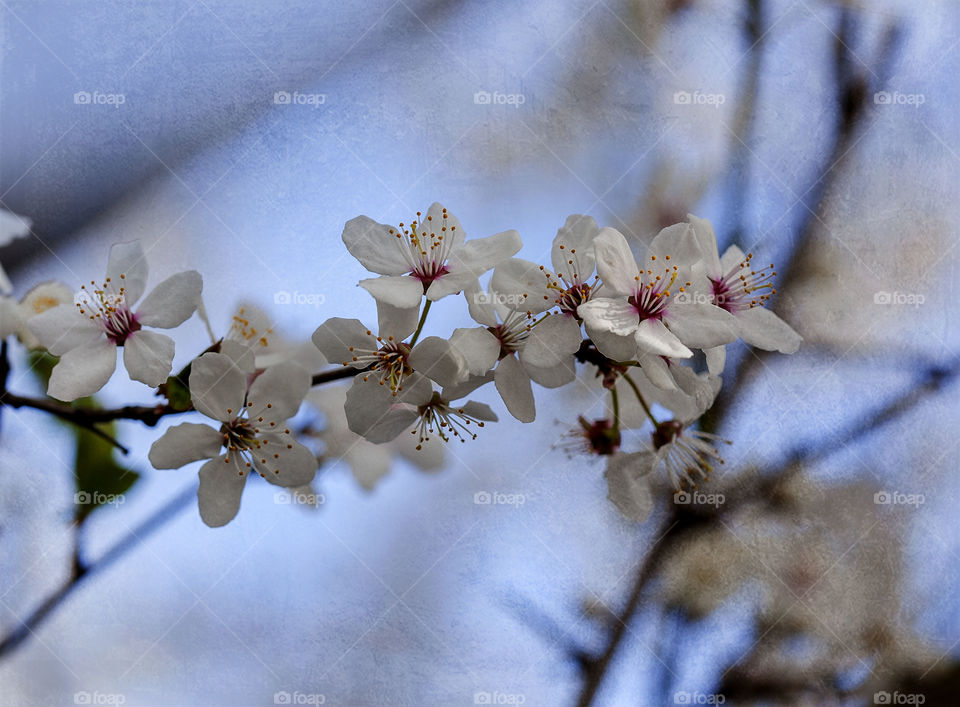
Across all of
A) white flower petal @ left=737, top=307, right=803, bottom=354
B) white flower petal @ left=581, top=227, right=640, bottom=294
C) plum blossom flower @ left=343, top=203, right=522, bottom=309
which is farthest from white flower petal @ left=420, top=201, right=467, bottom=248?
white flower petal @ left=737, top=307, right=803, bottom=354

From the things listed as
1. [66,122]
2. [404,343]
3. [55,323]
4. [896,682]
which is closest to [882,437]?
[896,682]

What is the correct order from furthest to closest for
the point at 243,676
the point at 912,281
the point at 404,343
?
the point at 912,281 < the point at 243,676 < the point at 404,343

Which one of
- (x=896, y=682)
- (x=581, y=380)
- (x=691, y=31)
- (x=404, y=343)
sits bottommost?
(x=896, y=682)

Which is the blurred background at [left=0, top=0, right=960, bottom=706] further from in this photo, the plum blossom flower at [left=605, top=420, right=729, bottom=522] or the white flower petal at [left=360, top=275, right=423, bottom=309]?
the white flower petal at [left=360, top=275, right=423, bottom=309]

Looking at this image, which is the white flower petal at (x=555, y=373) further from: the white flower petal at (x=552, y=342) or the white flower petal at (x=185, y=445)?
the white flower petal at (x=185, y=445)

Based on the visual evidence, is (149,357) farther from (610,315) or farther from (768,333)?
(768,333)

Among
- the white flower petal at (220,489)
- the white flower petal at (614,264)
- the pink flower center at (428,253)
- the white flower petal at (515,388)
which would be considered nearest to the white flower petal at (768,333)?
the white flower petal at (614,264)

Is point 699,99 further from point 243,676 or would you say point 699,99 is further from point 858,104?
point 243,676
